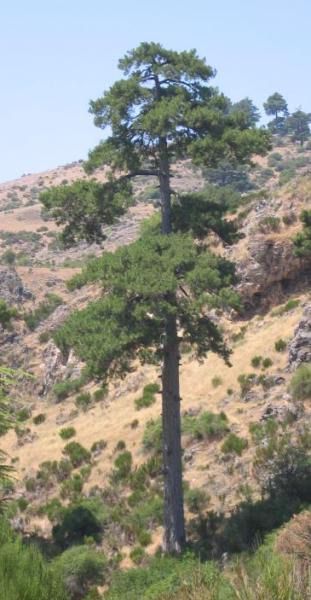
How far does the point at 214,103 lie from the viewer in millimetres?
16797

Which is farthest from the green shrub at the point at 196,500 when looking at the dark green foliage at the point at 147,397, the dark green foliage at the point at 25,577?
the dark green foliage at the point at 25,577

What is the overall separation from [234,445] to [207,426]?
1832mm

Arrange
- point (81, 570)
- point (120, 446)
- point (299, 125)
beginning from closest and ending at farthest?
point (81, 570), point (120, 446), point (299, 125)

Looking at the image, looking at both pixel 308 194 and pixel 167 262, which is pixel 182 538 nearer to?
pixel 167 262

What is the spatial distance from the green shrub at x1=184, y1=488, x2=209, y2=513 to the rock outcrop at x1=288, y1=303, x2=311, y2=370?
6.07m

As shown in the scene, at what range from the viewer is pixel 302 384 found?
21094 mm

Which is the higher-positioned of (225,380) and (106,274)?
(106,274)

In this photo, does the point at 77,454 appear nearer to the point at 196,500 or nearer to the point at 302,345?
the point at 196,500

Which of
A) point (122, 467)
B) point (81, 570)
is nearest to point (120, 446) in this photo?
point (122, 467)

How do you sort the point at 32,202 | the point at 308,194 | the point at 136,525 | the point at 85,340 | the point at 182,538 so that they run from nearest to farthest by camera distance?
the point at 85,340
the point at 182,538
the point at 136,525
the point at 308,194
the point at 32,202

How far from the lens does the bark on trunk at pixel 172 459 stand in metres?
16.4

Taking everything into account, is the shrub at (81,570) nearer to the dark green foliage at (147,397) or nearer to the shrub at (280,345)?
the dark green foliage at (147,397)

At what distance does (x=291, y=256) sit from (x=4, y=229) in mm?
61957

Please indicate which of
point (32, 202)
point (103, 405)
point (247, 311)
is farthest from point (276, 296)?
point (32, 202)
